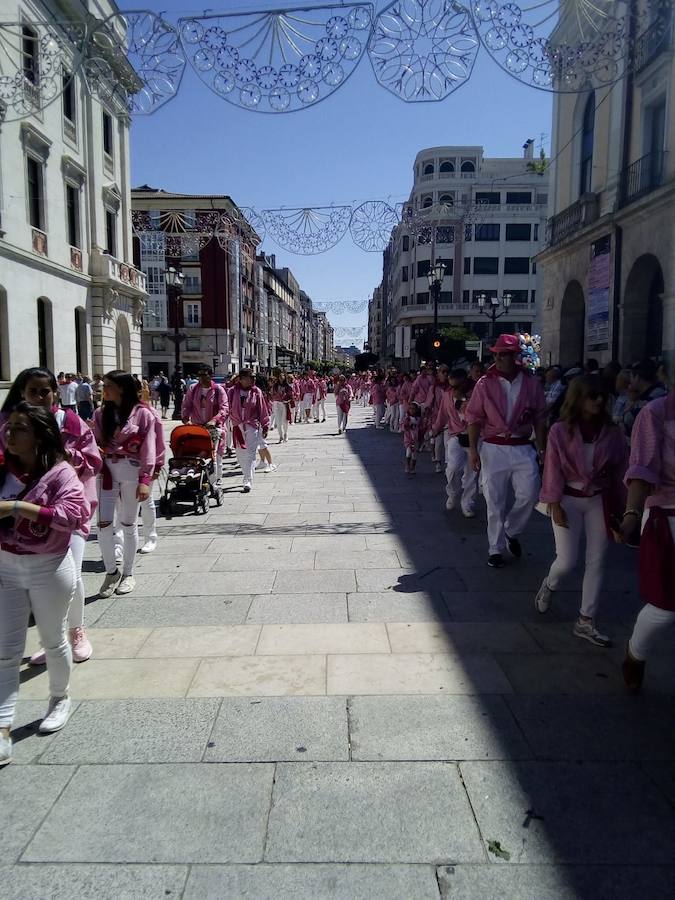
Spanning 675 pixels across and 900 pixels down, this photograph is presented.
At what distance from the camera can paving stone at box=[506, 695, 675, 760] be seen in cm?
302

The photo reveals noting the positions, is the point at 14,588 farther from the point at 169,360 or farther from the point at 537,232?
the point at 537,232

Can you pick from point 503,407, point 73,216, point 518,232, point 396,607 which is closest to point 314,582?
point 396,607

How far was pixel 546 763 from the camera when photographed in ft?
9.64

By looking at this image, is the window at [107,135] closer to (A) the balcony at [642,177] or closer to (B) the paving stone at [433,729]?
(A) the balcony at [642,177]

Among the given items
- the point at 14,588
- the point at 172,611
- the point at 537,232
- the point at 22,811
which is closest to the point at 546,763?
the point at 22,811

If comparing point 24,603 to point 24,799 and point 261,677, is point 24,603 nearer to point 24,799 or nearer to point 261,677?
point 24,799

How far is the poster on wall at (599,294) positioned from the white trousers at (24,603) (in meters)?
17.5

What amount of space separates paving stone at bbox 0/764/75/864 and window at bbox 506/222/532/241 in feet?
196

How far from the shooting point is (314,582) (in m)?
5.53

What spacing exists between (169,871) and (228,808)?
1.16 ft

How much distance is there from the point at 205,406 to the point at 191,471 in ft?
4.15

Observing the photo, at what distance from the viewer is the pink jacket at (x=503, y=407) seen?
5703 millimetres

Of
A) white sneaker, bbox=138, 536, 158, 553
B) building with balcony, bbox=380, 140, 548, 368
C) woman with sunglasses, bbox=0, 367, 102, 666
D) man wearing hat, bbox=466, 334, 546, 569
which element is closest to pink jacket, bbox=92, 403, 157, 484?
woman with sunglasses, bbox=0, 367, 102, 666

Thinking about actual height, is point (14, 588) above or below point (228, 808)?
above
